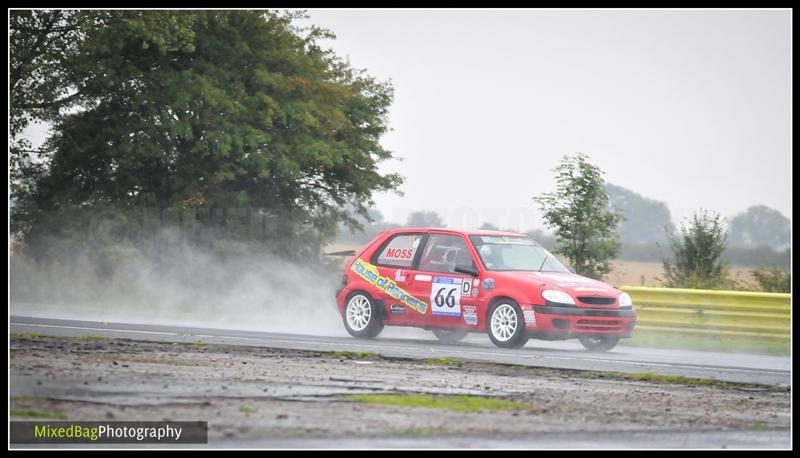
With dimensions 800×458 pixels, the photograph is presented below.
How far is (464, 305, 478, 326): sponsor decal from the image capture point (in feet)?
56.6

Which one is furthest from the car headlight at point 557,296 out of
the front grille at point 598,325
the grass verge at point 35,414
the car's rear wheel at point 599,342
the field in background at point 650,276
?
the grass verge at point 35,414

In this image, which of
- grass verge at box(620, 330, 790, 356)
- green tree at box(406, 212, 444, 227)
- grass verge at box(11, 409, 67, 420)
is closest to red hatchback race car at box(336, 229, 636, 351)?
grass verge at box(620, 330, 790, 356)

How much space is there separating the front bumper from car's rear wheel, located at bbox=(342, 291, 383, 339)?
2.63 metres

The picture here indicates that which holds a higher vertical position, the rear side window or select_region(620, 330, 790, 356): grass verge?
the rear side window

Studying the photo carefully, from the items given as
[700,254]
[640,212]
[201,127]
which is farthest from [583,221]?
[640,212]

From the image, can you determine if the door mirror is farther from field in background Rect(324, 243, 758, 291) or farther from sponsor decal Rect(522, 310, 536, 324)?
field in background Rect(324, 243, 758, 291)

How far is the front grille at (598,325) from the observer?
16.8 meters

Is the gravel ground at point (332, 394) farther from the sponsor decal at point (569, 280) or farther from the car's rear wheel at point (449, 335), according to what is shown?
the car's rear wheel at point (449, 335)

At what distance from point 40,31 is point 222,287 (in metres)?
7.33

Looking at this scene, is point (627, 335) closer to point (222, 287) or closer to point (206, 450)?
point (206, 450)

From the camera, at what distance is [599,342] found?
17.8 meters

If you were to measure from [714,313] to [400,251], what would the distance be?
4872mm

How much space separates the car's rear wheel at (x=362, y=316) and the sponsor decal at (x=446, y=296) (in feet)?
3.12

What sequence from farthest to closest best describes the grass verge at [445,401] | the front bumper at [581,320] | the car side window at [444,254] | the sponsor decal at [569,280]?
the car side window at [444,254] → the sponsor decal at [569,280] → the front bumper at [581,320] → the grass verge at [445,401]
